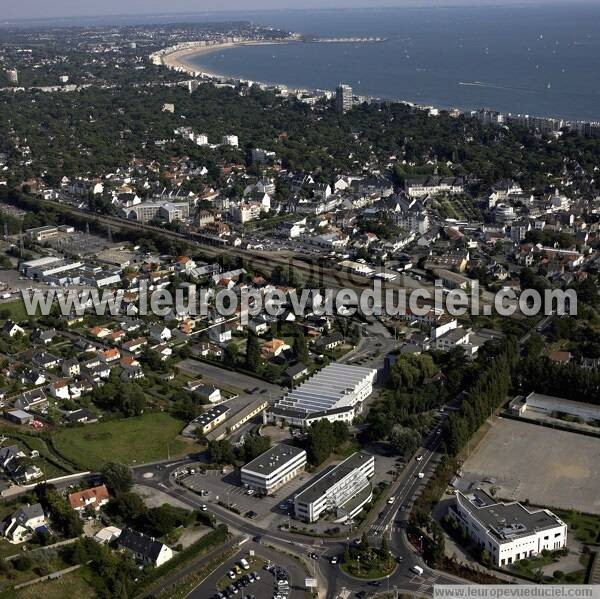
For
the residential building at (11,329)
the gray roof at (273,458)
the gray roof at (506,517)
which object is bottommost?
the gray roof at (506,517)

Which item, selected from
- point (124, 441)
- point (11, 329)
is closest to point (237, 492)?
point (124, 441)

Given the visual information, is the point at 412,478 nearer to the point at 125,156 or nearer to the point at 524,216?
the point at 524,216

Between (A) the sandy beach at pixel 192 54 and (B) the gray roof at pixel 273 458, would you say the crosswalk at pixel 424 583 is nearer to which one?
(B) the gray roof at pixel 273 458

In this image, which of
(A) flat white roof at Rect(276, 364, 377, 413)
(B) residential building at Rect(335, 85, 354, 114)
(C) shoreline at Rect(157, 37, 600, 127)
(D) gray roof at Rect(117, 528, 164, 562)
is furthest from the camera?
(C) shoreline at Rect(157, 37, 600, 127)

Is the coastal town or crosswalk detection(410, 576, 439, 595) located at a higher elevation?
the coastal town

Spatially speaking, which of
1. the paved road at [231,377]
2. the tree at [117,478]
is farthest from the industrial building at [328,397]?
the tree at [117,478]

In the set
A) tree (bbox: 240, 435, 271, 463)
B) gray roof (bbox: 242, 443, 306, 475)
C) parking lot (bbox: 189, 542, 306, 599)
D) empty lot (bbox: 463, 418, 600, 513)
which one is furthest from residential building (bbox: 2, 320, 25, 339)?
empty lot (bbox: 463, 418, 600, 513)

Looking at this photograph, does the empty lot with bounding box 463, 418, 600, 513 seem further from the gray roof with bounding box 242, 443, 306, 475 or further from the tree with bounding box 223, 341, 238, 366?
the tree with bounding box 223, 341, 238, 366
